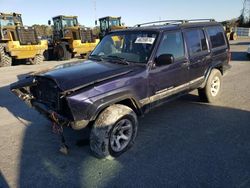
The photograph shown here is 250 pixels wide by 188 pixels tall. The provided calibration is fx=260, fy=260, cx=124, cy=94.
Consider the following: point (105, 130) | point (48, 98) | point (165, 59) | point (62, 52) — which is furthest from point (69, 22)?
point (105, 130)

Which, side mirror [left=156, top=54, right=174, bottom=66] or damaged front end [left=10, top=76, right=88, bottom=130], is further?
side mirror [left=156, top=54, right=174, bottom=66]

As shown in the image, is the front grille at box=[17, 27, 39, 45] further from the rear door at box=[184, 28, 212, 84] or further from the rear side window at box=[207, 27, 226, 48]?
the rear door at box=[184, 28, 212, 84]

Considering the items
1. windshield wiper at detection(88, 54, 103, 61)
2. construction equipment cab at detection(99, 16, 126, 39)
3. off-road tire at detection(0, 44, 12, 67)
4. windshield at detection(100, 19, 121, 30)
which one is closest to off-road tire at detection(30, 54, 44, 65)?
off-road tire at detection(0, 44, 12, 67)

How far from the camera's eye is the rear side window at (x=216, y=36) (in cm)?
604

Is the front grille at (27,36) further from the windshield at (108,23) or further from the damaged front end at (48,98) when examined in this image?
the damaged front end at (48,98)

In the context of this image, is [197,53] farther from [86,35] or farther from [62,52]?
[86,35]

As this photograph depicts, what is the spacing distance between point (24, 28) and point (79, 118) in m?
14.7

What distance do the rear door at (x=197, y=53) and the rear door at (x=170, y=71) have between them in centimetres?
22

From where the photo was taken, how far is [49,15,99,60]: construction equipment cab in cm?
1802

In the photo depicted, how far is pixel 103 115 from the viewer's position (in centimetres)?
373

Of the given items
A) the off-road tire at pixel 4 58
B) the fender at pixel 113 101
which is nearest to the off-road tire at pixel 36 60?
the off-road tire at pixel 4 58

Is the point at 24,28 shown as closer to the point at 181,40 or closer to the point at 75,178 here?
the point at 181,40

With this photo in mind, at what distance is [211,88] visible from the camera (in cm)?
639

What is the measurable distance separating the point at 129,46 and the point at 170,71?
2.91 ft
